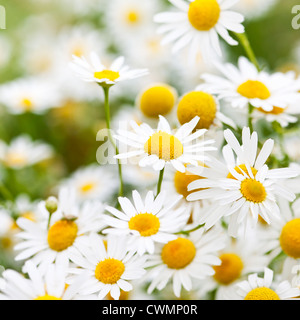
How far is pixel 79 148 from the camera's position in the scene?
1.38 m

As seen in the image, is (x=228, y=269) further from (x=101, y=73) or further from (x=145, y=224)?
(x=101, y=73)

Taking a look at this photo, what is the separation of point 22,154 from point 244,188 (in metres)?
0.75

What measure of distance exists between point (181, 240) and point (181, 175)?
9cm

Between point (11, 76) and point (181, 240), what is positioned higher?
point (11, 76)

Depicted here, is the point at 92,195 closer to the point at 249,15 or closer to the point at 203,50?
the point at 203,50

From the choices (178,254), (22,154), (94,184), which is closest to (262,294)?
(178,254)

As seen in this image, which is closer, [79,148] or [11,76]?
[79,148]

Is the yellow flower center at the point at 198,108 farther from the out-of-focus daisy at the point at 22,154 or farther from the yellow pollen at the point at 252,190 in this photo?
the out-of-focus daisy at the point at 22,154

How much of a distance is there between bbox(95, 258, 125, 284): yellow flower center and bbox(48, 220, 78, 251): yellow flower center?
0.07 m

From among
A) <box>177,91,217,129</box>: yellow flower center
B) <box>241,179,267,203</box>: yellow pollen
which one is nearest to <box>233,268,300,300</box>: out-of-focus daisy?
<box>241,179,267,203</box>: yellow pollen

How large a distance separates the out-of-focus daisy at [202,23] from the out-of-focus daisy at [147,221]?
0.78 ft

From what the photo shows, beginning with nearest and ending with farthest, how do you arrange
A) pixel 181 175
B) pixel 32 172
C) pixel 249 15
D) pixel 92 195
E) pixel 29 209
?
pixel 181 175, pixel 29 209, pixel 92 195, pixel 32 172, pixel 249 15

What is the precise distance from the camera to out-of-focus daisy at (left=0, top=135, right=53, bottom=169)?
1156 millimetres
